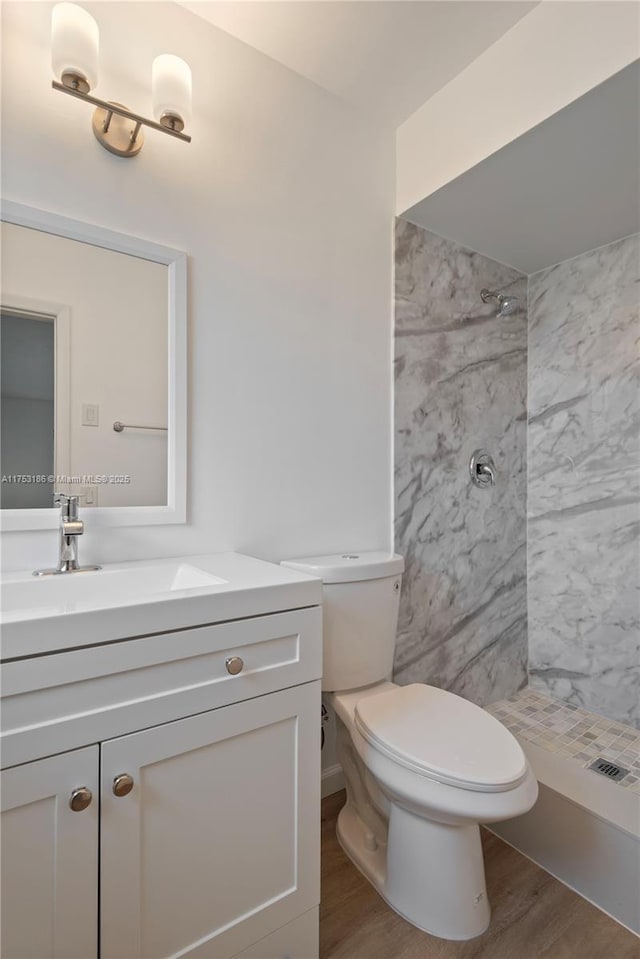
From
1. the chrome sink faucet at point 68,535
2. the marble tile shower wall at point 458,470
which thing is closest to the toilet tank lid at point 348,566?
the marble tile shower wall at point 458,470

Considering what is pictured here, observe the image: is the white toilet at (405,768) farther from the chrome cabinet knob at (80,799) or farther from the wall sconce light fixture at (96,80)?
the wall sconce light fixture at (96,80)

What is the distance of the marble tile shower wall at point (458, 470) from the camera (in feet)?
5.98

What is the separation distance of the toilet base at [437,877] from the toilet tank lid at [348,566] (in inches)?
23.6

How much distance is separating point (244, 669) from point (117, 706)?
237 millimetres

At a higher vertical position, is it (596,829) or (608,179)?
(608,179)

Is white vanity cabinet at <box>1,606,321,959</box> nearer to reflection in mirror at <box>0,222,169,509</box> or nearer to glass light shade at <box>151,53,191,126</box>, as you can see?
reflection in mirror at <box>0,222,169,509</box>

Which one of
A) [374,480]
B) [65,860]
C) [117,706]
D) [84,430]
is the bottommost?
[65,860]

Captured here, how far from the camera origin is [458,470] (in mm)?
1985

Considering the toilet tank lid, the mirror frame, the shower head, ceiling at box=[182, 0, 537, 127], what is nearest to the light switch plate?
the mirror frame

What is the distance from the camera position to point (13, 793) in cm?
72

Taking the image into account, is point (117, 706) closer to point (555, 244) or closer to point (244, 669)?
point (244, 669)

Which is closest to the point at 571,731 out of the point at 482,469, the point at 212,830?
the point at 482,469

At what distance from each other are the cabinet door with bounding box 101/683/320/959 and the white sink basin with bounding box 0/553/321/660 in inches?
7.5

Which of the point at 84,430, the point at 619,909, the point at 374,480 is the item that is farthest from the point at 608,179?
the point at 619,909
